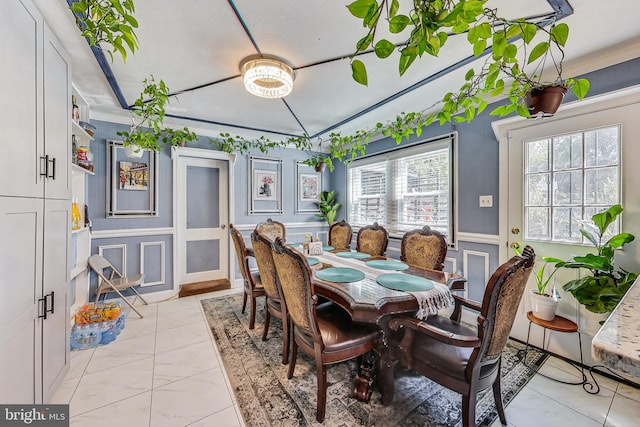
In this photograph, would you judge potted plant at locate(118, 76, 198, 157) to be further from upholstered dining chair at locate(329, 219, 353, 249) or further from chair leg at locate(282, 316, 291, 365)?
upholstered dining chair at locate(329, 219, 353, 249)

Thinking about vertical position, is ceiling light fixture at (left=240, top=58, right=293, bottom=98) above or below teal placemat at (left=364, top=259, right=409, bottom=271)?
above

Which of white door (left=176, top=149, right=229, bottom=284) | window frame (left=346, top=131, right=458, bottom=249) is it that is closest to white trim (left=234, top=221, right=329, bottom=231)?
white door (left=176, top=149, right=229, bottom=284)

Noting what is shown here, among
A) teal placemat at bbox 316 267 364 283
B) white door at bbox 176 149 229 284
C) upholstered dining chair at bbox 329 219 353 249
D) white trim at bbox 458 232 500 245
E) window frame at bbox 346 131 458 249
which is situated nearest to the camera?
teal placemat at bbox 316 267 364 283

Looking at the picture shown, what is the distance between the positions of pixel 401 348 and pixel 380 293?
1.09 ft

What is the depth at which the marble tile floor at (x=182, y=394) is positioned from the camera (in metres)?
1.54

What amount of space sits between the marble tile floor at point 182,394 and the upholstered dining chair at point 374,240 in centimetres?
171

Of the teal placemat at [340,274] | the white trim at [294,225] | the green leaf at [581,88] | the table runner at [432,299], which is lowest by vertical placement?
the table runner at [432,299]

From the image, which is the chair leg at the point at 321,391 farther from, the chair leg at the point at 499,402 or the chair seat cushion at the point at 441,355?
the chair leg at the point at 499,402

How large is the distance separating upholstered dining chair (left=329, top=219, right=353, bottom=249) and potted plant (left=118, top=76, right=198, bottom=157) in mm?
2297

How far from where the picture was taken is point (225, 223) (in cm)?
420

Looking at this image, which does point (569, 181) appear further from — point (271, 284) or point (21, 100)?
point (21, 100)

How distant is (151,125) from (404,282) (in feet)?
11.2

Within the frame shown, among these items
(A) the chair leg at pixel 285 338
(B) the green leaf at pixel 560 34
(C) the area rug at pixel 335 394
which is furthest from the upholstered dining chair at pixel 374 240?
(B) the green leaf at pixel 560 34

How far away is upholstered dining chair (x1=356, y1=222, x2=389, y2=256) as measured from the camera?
3123 millimetres
